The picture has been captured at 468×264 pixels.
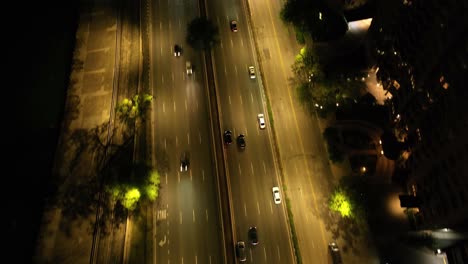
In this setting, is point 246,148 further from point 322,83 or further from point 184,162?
point 322,83

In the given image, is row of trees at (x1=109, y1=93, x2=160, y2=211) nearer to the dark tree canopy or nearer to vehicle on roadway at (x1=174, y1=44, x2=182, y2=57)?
vehicle on roadway at (x1=174, y1=44, x2=182, y2=57)

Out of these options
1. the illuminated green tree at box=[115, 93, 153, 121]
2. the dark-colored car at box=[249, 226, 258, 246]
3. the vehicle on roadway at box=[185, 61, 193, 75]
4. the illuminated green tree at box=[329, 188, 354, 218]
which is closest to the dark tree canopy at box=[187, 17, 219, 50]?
the vehicle on roadway at box=[185, 61, 193, 75]

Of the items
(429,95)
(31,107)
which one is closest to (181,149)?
(31,107)

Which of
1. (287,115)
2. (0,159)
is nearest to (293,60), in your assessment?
(287,115)

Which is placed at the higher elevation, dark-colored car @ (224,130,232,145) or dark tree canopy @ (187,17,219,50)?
dark tree canopy @ (187,17,219,50)

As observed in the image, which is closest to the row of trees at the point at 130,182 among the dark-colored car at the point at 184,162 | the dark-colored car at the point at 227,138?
the dark-colored car at the point at 184,162
